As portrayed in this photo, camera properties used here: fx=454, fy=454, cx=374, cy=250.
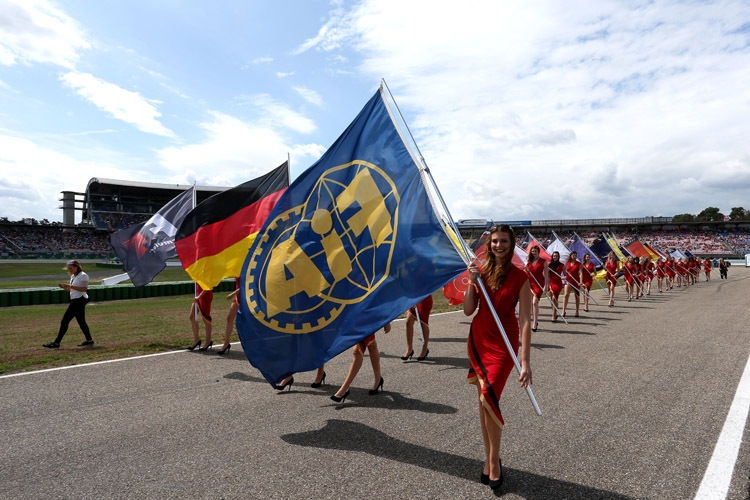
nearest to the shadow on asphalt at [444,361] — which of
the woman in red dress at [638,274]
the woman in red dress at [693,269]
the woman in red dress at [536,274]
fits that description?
the woman in red dress at [536,274]

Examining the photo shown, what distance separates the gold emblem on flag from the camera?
14.7 ft

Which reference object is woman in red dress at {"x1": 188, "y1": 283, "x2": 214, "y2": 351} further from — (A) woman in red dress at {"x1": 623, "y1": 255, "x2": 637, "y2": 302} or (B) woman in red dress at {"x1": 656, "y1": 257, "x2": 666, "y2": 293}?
(B) woman in red dress at {"x1": 656, "y1": 257, "x2": 666, "y2": 293}

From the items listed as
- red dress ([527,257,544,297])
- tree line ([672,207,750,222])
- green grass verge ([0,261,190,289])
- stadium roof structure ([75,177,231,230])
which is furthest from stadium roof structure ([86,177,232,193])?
tree line ([672,207,750,222])

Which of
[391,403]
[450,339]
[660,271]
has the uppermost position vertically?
[391,403]

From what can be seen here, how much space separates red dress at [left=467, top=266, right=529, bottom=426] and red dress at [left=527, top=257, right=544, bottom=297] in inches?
319

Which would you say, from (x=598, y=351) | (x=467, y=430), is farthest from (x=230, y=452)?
(x=598, y=351)

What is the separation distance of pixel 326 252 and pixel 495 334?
1.99 m

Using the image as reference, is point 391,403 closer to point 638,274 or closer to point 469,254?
point 469,254

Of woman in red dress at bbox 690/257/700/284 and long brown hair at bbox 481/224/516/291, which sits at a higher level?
long brown hair at bbox 481/224/516/291

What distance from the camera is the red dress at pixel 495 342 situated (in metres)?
3.32

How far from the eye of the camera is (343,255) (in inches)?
181

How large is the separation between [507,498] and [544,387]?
9.11ft

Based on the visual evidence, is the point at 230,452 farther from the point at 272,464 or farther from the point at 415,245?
the point at 415,245

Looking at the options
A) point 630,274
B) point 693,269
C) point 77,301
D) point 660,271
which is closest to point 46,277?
point 77,301
